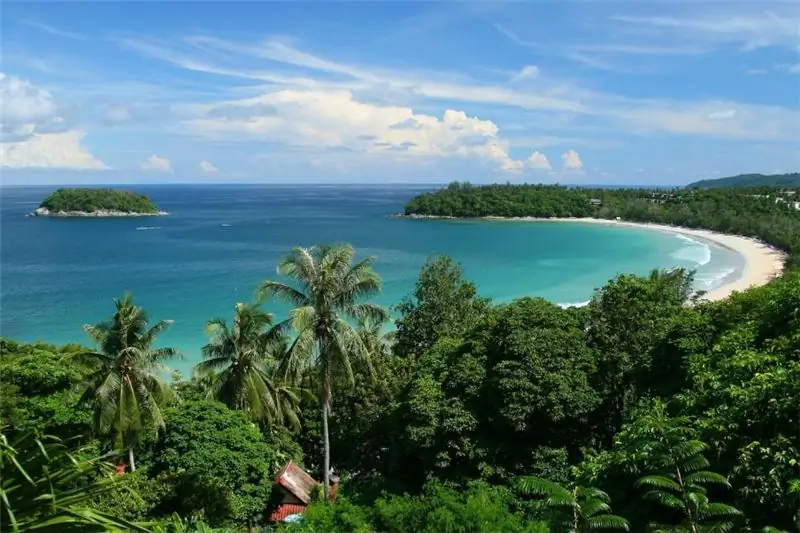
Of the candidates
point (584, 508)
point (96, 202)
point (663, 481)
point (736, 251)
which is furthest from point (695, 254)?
point (96, 202)

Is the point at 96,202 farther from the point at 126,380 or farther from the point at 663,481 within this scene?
the point at 663,481

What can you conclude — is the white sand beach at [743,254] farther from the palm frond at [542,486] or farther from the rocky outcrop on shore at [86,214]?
the rocky outcrop on shore at [86,214]

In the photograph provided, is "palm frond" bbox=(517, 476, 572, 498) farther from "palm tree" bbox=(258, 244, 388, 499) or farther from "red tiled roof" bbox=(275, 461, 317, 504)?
"red tiled roof" bbox=(275, 461, 317, 504)

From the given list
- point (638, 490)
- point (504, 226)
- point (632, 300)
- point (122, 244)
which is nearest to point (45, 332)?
point (632, 300)

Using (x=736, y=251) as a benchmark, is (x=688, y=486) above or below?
above

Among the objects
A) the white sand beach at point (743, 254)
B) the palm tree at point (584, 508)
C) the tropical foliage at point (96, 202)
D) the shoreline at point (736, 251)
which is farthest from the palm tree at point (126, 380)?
the tropical foliage at point (96, 202)

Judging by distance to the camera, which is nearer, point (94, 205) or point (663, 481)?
point (663, 481)

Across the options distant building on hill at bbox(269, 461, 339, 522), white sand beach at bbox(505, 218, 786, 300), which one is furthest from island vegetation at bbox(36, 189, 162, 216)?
distant building on hill at bbox(269, 461, 339, 522)

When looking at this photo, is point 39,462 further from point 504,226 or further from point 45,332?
point 504,226
